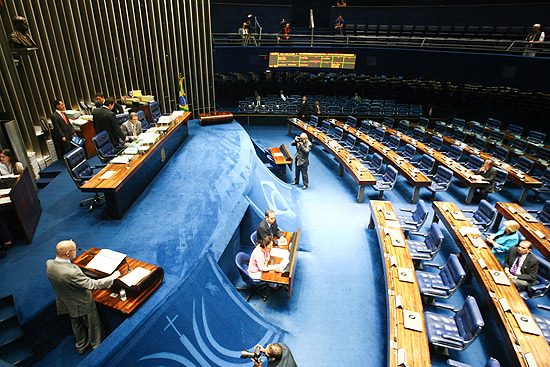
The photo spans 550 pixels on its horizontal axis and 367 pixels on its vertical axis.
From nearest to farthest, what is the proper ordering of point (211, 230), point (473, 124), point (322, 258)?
1. point (211, 230)
2. point (322, 258)
3. point (473, 124)

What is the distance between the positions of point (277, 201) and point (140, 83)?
23.7 ft

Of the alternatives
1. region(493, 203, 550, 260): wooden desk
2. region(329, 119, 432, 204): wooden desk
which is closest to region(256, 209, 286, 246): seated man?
region(329, 119, 432, 204): wooden desk

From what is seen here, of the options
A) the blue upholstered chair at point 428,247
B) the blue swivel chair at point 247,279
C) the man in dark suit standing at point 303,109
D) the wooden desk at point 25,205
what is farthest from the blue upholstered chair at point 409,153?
the wooden desk at point 25,205

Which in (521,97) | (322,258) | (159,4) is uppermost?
(159,4)

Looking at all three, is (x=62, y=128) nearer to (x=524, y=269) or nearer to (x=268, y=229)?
(x=268, y=229)

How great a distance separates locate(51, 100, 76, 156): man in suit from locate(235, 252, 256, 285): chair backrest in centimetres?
490

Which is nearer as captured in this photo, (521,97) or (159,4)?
(159,4)

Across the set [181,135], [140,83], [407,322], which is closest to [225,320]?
[407,322]

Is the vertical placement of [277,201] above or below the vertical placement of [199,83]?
below

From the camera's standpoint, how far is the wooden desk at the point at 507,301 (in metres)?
3.96

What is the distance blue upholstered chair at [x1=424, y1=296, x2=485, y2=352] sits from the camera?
13.7ft

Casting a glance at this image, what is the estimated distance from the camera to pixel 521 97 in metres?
16.0

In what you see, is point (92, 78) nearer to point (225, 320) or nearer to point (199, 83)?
point (199, 83)

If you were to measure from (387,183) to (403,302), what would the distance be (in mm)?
4781
